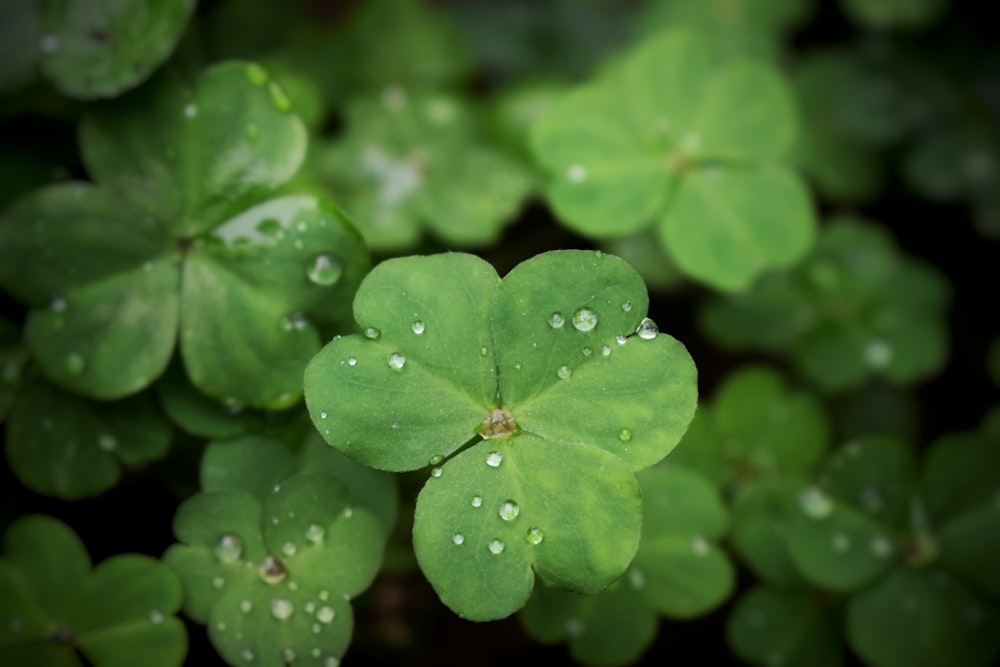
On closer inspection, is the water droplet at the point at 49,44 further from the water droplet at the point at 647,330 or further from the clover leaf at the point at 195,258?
the water droplet at the point at 647,330

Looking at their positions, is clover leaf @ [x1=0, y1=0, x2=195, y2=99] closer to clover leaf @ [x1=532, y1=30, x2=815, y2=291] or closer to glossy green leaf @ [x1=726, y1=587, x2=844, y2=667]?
clover leaf @ [x1=532, y1=30, x2=815, y2=291]

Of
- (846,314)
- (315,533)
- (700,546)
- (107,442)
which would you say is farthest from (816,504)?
(107,442)

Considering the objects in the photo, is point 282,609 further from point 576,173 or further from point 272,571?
point 576,173

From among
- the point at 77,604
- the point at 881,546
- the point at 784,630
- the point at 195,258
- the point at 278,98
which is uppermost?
the point at 278,98

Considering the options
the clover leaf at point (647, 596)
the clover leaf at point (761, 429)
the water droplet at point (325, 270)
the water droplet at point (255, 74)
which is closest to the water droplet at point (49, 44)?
the water droplet at point (255, 74)

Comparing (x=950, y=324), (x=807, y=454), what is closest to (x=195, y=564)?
(x=807, y=454)

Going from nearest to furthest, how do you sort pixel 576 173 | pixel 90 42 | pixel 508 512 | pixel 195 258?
1. pixel 508 512
2. pixel 195 258
3. pixel 90 42
4. pixel 576 173
